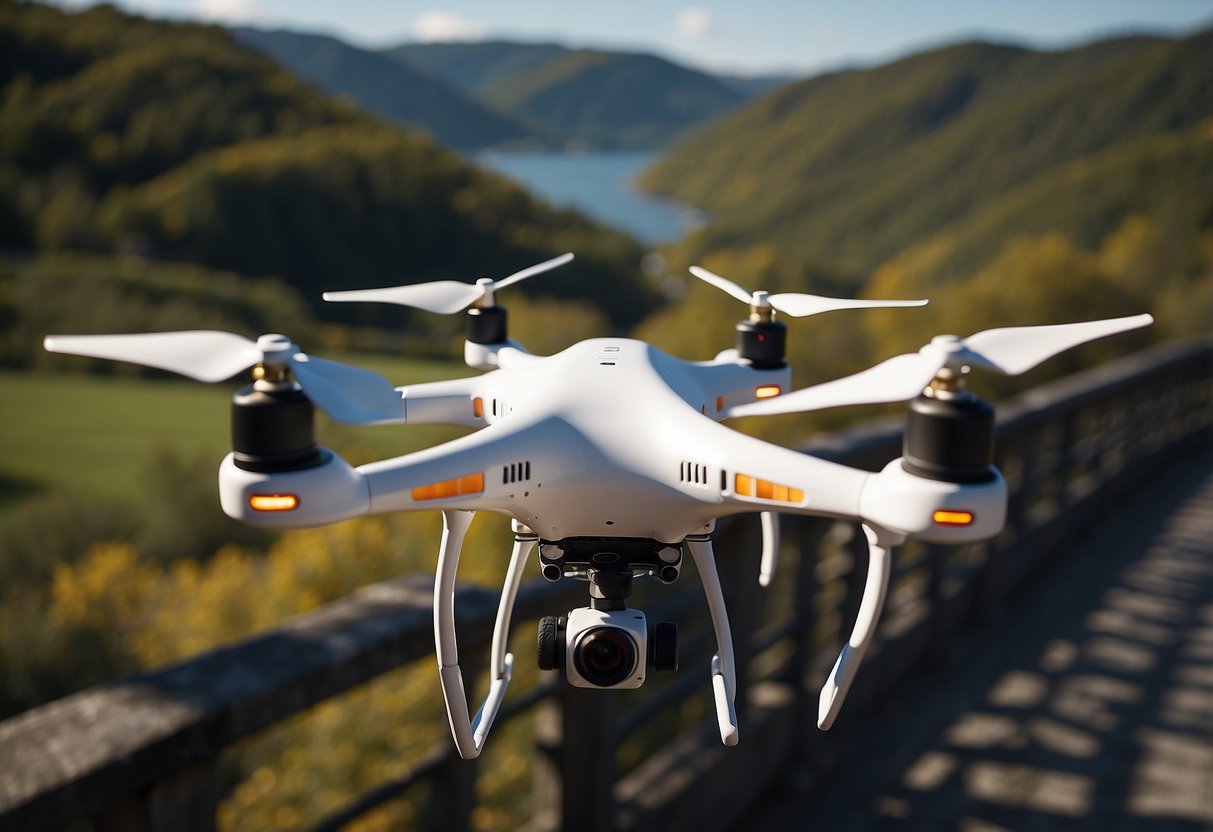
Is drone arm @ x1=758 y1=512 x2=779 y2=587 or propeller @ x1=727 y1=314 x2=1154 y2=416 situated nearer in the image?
propeller @ x1=727 y1=314 x2=1154 y2=416

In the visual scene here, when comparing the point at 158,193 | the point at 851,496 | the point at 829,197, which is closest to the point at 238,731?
the point at 851,496

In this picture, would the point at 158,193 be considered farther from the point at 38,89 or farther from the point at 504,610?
the point at 504,610

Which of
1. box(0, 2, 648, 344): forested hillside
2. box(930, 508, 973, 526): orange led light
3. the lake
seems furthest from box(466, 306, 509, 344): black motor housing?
box(0, 2, 648, 344): forested hillside

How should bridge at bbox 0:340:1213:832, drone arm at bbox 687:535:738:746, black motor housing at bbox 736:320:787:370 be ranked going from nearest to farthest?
drone arm at bbox 687:535:738:746
black motor housing at bbox 736:320:787:370
bridge at bbox 0:340:1213:832

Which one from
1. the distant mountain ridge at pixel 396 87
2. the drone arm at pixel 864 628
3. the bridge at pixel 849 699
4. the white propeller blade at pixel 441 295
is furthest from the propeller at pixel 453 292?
the distant mountain ridge at pixel 396 87

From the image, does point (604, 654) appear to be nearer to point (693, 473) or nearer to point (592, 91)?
point (693, 473)

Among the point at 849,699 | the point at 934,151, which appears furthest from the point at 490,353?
the point at 934,151

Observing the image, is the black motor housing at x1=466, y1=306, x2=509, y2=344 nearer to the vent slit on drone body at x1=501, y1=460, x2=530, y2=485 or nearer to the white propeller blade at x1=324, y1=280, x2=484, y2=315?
the white propeller blade at x1=324, y1=280, x2=484, y2=315
